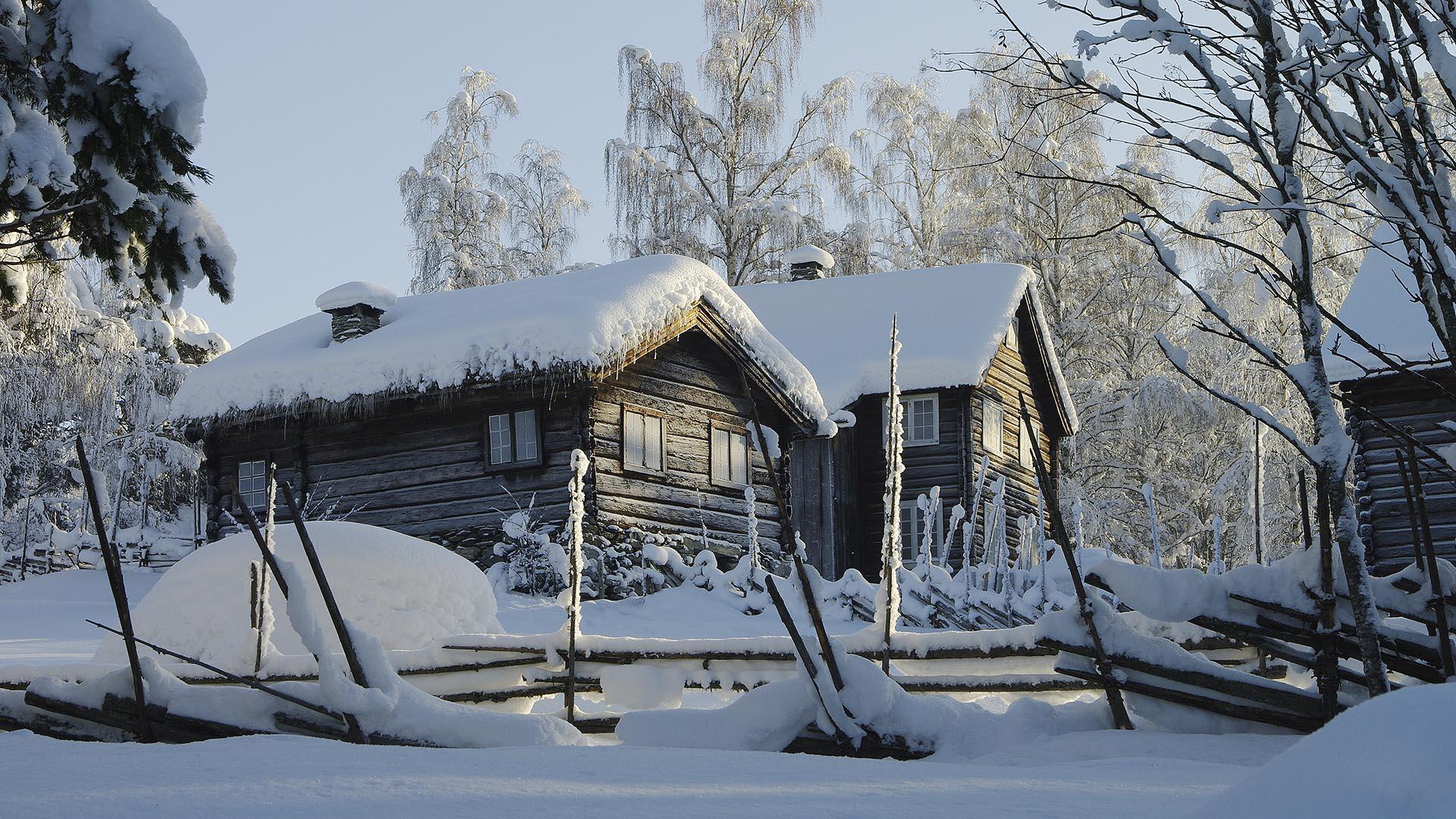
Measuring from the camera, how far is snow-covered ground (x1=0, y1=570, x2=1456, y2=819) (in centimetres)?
270

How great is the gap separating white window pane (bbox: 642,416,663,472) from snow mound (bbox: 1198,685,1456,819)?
14.5 metres

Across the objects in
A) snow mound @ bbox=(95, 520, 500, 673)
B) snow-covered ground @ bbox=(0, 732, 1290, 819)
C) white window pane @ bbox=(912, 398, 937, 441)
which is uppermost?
white window pane @ bbox=(912, 398, 937, 441)

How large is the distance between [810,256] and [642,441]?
405 inches

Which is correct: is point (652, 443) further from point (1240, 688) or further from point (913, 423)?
point (1240, 688)

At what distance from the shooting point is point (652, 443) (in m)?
17.3

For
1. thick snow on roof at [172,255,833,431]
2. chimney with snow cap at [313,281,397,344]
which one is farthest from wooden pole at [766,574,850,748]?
chimney with snow cap at [313,281,397,344]

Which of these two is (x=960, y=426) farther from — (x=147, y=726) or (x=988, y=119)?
(x=147, y=726)

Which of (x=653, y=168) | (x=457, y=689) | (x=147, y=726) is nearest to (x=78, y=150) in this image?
(x=147, y=726)

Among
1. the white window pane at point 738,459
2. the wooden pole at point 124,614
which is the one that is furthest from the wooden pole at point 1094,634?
the white window pane at point 738,459

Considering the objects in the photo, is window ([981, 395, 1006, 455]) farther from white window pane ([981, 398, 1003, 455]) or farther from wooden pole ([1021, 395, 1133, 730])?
wooden pole ([1021, 395, 1133, 730])

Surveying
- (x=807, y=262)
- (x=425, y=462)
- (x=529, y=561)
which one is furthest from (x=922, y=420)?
(x=529, y=561)

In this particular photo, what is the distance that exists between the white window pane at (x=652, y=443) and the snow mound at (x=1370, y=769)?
47.6 ft

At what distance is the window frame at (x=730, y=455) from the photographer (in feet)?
59.5

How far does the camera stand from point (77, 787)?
3.54 metres
